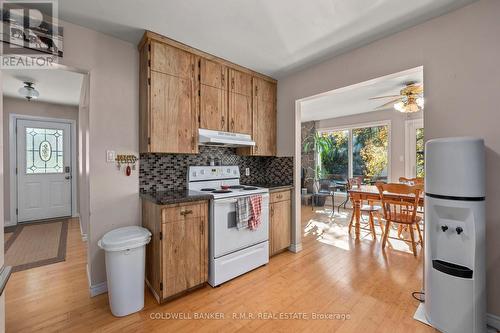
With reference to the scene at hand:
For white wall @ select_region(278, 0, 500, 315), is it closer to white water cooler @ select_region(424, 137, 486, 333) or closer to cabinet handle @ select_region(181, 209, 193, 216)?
white water cooler @ select_region(424, 137, 486, 333)

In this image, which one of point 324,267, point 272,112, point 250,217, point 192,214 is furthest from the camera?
point 272,112

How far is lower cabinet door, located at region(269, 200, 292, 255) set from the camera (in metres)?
2.89

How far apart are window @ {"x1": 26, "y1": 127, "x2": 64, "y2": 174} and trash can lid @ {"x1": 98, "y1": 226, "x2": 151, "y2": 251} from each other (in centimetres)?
388

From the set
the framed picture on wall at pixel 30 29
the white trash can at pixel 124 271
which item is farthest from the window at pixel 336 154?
→ the framed picture on wall at pixel 30 29

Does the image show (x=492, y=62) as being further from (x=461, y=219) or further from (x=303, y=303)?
(x=303, y=303)

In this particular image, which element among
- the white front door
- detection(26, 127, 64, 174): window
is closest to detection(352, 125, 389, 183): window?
the white front door

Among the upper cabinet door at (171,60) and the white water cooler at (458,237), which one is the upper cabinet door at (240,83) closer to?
the upper cabinet door at (171,60)

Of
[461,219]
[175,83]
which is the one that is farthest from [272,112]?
[461,219]

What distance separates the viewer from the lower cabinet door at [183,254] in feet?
6.46

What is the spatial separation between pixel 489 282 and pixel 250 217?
2.01 m

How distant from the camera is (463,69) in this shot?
1795 millimetres

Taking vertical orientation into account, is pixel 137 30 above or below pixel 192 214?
above

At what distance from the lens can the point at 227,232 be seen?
91.4 inches

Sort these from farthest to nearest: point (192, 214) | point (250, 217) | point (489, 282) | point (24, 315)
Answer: point (250, 217) → point (192, 214) → point (24, 315) → point (489, 282)
